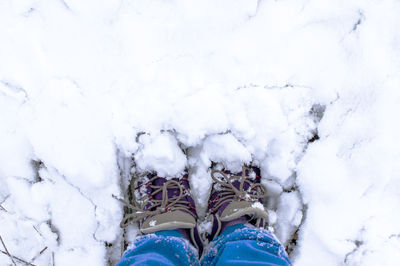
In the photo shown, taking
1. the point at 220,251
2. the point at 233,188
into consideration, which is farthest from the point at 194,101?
the point at 220,251

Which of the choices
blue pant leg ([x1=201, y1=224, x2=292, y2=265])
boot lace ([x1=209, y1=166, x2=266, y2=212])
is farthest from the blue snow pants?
boot lace ([x1=209, y1=166, x2=266, y2=212])

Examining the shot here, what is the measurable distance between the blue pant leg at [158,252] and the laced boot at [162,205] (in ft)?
0.26

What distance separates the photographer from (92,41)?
95cm

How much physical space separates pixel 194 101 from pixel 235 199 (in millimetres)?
336

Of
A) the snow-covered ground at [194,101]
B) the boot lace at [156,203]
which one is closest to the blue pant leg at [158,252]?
the boot lace at [156,203]

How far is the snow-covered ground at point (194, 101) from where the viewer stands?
91cm

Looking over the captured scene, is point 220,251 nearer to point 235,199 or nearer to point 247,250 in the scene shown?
point 247,250

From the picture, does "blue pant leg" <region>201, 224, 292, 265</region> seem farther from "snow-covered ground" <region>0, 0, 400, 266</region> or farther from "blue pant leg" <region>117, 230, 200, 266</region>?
"snow-covered ground" <region>0, 0, 400, 266</region>

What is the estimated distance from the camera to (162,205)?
94 cm

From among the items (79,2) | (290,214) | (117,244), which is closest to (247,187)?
(290,214)

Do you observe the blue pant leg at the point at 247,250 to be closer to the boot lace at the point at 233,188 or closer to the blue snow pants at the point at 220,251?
the blue snow pants at the point at 220,251

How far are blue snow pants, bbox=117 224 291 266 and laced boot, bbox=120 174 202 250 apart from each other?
54 millimetres

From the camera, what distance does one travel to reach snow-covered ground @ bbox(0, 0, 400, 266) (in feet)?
3.00

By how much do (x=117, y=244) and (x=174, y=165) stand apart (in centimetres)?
33
